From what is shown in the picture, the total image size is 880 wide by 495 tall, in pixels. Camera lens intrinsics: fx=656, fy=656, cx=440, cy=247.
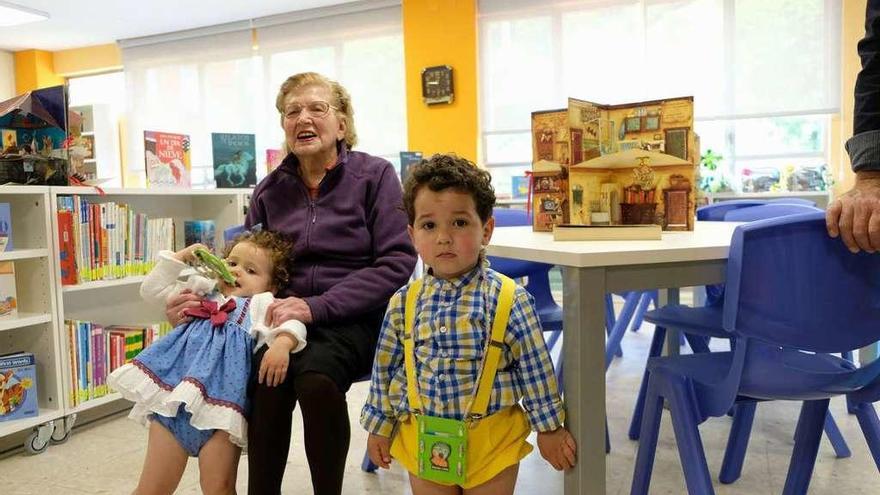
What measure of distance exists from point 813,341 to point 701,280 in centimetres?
21

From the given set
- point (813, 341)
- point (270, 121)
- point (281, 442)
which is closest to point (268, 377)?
point (281, 442)

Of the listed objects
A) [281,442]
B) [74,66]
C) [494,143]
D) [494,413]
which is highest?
[74,66]

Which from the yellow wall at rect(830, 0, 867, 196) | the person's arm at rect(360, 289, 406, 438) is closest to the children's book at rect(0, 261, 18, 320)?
the person's arm at rect(360, 289, 406, 438)

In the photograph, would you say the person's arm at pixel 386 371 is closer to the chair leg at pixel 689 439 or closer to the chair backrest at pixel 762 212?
the chair leg at pixel 689 439

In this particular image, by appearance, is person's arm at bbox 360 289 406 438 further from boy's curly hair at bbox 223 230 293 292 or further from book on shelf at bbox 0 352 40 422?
book on shelf at bbox 0 352 40 422

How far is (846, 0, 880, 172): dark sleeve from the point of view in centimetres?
110

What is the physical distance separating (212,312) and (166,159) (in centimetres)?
173

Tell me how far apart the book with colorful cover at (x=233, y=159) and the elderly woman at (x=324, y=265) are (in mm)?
1439

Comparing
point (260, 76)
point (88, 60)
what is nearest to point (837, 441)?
point (260, 76)

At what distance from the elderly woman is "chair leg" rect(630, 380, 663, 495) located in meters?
0.65

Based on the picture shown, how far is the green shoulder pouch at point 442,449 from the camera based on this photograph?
120 centimetres

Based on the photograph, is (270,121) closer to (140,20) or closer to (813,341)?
(140,20)

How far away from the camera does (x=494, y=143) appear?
6613 millimetres

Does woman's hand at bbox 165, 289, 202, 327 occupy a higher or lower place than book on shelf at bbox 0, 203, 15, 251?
lower
